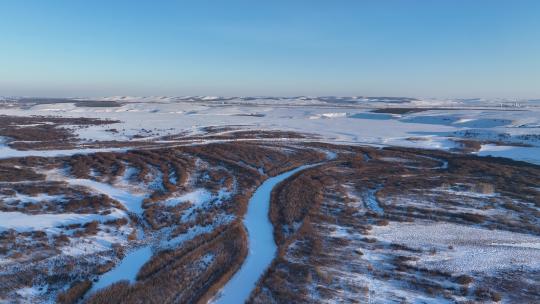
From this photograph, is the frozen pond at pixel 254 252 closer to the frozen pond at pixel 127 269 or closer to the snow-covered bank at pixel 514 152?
the frozen pond at pixel 127 269

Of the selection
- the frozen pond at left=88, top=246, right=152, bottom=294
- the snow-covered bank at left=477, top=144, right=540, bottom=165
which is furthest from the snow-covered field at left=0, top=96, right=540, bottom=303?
the snow-covered bank at left=477, top=144, right=540, bottom=165

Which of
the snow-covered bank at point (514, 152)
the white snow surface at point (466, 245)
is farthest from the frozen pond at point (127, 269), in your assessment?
the snow-covered bank at point (514, 152)

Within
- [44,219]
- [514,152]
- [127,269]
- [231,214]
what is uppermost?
[514,152]

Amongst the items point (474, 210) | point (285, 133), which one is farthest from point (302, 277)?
point (285, 133)

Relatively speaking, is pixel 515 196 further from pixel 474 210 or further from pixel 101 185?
pixel 101 185

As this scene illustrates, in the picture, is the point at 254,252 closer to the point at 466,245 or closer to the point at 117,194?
the point at 466,245

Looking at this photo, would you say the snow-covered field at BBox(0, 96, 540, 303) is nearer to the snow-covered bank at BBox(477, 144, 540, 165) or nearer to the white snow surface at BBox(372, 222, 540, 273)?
the white snow surface at BBox(372, 222, 540, 273)

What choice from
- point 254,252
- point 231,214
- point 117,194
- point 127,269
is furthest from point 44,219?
point 254,252
